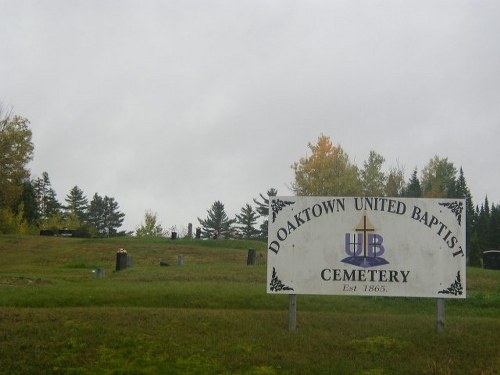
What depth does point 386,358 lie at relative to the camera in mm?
9992

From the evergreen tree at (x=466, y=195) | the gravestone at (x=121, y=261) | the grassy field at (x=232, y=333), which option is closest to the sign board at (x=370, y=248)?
the grassy field at (x=232, y=333)

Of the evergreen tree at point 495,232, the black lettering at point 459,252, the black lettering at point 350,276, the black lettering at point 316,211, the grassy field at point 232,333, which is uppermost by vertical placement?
the evergreen tree at point 495,232

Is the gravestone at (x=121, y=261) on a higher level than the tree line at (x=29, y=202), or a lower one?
lower

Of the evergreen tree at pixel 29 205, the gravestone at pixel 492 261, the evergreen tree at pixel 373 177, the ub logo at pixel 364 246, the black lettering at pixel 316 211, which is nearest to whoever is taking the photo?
the ub logo at pixel 364 246

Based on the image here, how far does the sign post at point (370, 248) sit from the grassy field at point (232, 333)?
2.39ft

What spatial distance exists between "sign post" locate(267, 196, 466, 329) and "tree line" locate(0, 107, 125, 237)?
159 feet

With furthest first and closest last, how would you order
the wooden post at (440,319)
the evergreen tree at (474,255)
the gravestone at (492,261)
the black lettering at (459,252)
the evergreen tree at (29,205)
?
the evergreen tree at (29,205), the evergreen tree at (474,255), the gravestone at (492,261), the black lettering at (459,252), the wooden post at (440,319)

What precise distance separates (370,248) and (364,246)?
115 mm

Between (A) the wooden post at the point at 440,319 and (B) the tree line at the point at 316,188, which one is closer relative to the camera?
(A) the wooden post at the point at 440,319

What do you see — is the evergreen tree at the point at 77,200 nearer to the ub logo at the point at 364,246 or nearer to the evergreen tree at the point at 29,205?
the evergreen tree at the point at 29,205

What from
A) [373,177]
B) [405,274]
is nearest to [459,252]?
[405,274]

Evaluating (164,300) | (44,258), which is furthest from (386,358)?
(44,258)

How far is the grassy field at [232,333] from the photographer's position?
31.3ft

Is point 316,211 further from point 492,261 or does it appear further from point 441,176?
point 441,176
